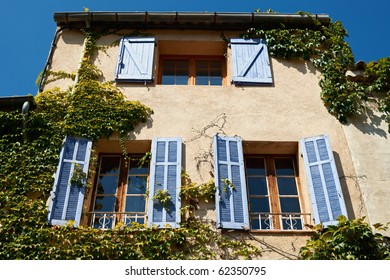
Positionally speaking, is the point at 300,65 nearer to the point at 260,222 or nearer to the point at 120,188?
the point at 260,222

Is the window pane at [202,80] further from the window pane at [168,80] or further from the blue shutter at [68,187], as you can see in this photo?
the blue shutter at [68,187]

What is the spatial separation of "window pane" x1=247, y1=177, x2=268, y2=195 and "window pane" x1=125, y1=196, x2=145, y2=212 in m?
1.77

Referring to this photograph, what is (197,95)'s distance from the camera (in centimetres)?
887

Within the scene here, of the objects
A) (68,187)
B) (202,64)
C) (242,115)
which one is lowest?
(68,187)

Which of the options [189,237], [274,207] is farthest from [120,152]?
[274,207]

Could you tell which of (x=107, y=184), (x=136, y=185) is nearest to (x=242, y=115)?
(x=136, y=185)

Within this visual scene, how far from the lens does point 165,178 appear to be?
7426mm

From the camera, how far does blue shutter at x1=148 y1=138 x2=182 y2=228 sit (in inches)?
273

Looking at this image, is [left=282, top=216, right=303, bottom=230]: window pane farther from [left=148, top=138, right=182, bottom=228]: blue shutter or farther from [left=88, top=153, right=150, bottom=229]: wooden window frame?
[left=88, top=153, right=150, bottom=229]: wooden window frame

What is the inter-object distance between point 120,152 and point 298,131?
10.3ft

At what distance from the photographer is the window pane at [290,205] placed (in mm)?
7566

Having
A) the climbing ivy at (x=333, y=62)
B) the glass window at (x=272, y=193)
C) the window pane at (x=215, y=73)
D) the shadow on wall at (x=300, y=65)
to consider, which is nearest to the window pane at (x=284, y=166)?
the glass window at (x=272, y=193)

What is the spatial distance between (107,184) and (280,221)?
2890mm
